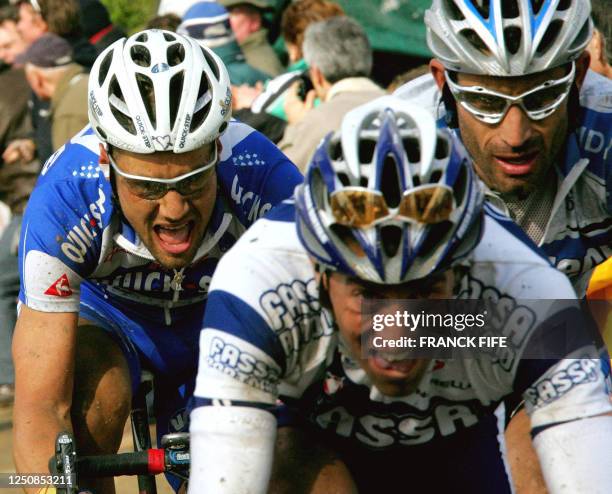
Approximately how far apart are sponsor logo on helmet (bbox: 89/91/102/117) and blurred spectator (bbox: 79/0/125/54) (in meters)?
5.31

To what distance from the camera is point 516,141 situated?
4914mm

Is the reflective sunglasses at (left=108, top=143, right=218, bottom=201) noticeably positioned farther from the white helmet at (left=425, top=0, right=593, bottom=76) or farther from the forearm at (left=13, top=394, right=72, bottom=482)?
the white helmet at (left=425, top=0, right=593, bottom=76)

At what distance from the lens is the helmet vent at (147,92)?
5352 millimetres

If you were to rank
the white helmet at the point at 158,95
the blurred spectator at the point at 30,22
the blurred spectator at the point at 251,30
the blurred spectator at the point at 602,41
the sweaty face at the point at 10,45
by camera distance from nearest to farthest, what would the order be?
the white helmet at the point at 158,95 < the blurred spectator at the point at 602,41 < the blurred spectator at the point at 251,30 < the blurred spectator at the point at 30,22 < the sweaty face at the point at 10,45

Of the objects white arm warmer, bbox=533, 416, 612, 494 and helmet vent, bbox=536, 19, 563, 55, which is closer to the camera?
white arm warmer, bbox=533, 416, 612, 494

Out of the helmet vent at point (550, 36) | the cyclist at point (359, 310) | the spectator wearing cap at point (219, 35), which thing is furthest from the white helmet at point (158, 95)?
the spectator wearing cap at point (219, 35)

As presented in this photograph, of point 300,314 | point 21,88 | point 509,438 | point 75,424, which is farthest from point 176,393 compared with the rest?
point 21,88

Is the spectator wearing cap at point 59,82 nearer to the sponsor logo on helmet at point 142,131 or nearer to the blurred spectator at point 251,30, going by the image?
the blurred spectator at point 251,30

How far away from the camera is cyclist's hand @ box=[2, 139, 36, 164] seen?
1045 centimetres

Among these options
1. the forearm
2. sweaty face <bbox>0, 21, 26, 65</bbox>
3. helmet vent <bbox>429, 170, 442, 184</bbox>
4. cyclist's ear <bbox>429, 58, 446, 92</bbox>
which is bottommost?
sweaty face <bbox>0, 21, 26, 65</bbox>

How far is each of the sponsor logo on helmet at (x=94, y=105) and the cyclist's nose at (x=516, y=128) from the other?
1.53 meters

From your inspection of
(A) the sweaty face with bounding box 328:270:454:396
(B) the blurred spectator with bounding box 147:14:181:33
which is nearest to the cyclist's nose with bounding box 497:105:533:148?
(A) the sweaty face with bounding box 328:270:454:396

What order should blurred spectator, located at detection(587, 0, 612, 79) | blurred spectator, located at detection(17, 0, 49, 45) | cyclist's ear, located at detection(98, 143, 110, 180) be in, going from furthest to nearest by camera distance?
1. blurred spectator, located at detection(17, 0, 49, 45)
2. blurred spectator, located at detection(587, 0, 612, 79)
3. cyclist's ear, located at detection(98, 143, 110, 180)

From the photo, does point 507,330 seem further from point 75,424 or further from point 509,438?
point 75,424
